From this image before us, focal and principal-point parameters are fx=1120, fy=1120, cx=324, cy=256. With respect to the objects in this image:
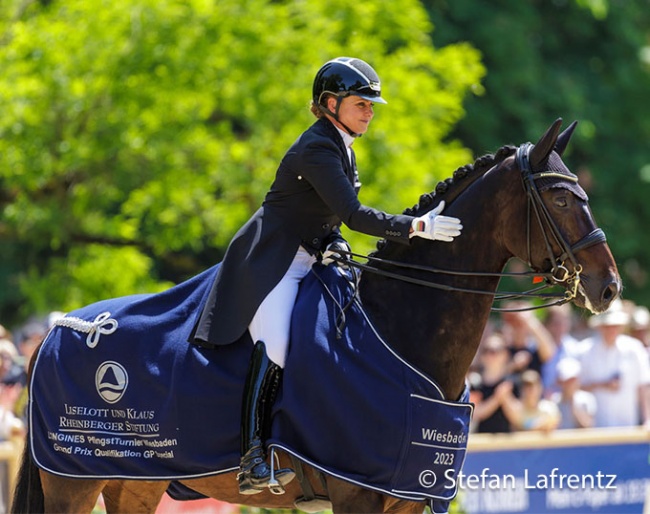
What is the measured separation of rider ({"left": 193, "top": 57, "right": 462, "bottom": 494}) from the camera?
18.5ft

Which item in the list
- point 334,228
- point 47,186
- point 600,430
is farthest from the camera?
point 47,186

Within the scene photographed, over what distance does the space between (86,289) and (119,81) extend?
8.16 ft

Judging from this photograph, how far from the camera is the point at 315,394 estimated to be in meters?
5.57

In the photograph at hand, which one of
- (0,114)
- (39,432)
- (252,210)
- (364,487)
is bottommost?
(252,210)

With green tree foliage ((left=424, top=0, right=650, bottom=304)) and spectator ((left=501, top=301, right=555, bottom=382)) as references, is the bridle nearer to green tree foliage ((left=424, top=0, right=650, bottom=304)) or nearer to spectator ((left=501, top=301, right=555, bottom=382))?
spectator ((left=501, top=301, right=555, bottom=382))

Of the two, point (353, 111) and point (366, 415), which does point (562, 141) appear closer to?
point (353, 111)

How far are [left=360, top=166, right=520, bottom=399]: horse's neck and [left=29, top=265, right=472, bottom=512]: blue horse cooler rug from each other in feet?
0.34

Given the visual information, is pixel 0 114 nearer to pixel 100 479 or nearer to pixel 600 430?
pixel 100 479

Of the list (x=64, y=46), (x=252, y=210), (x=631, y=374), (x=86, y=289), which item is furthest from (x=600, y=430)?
(x=64, y=46)

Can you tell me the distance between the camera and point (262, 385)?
5.68 meters

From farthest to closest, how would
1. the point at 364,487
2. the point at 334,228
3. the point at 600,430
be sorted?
the point at 600,430 < the point at 334,228 < the point at 364,487

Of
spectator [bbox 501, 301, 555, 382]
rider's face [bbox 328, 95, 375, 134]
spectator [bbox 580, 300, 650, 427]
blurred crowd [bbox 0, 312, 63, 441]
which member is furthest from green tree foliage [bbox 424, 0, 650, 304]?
rider's face [bbox 328, 95, 375, 134]

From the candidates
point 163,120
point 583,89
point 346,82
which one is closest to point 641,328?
point 163,120

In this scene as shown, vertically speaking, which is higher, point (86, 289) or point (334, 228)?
point (334, 228)
